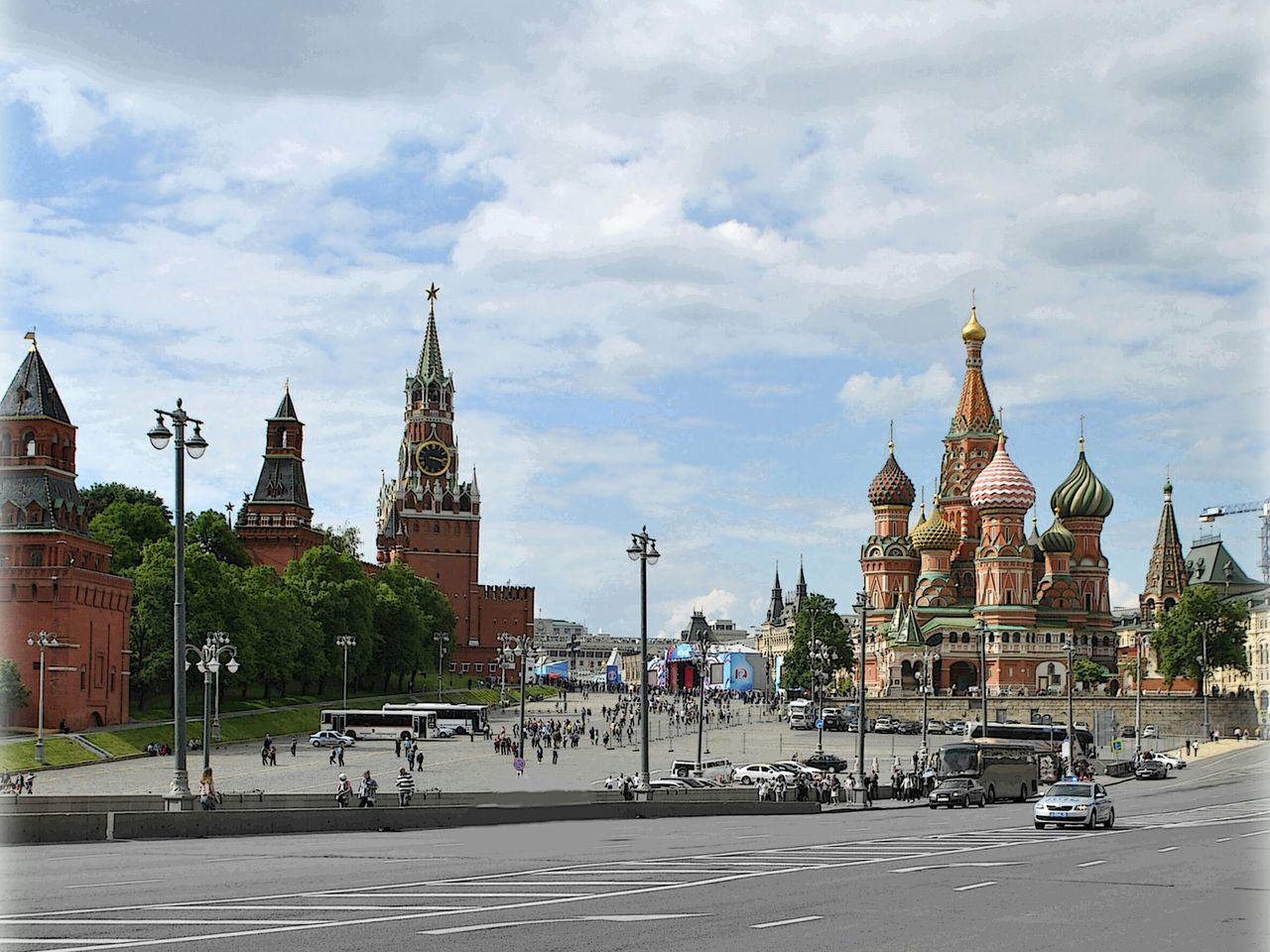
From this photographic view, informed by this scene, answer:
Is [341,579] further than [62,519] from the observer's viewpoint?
Yes

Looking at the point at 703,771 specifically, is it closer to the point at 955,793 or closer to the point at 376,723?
the point at 955,793

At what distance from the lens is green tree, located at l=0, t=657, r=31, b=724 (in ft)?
237

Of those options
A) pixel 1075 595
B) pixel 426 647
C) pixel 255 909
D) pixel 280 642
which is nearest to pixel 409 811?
pixel 255 909

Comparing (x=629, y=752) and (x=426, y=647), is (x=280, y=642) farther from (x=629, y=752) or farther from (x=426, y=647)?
(x=426, y=647)

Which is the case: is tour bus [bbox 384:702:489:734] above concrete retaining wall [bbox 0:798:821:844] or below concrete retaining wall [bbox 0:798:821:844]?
below

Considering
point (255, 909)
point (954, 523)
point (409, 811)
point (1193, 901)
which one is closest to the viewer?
point (255, 909)

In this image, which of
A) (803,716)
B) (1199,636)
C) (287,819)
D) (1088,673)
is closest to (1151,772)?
(803,716)

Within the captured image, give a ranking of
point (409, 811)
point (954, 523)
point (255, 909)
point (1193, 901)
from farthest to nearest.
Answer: point (954, 523)
point (409, 811)
point (1193, 901)
point (255, 909)

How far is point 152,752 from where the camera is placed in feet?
244

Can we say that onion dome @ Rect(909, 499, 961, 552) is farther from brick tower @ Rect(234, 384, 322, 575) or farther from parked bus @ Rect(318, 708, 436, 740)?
parked bus @ Rect(318, 708, 436, 740)

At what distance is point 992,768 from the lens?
54.9 metres

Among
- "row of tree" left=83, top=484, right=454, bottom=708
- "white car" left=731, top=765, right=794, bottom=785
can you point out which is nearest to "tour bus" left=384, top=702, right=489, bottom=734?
"row of tree" left=83, top=484, right=454, bottom=708

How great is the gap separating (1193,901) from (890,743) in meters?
80.1

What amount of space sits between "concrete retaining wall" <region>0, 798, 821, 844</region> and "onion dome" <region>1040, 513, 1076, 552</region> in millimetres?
105425
